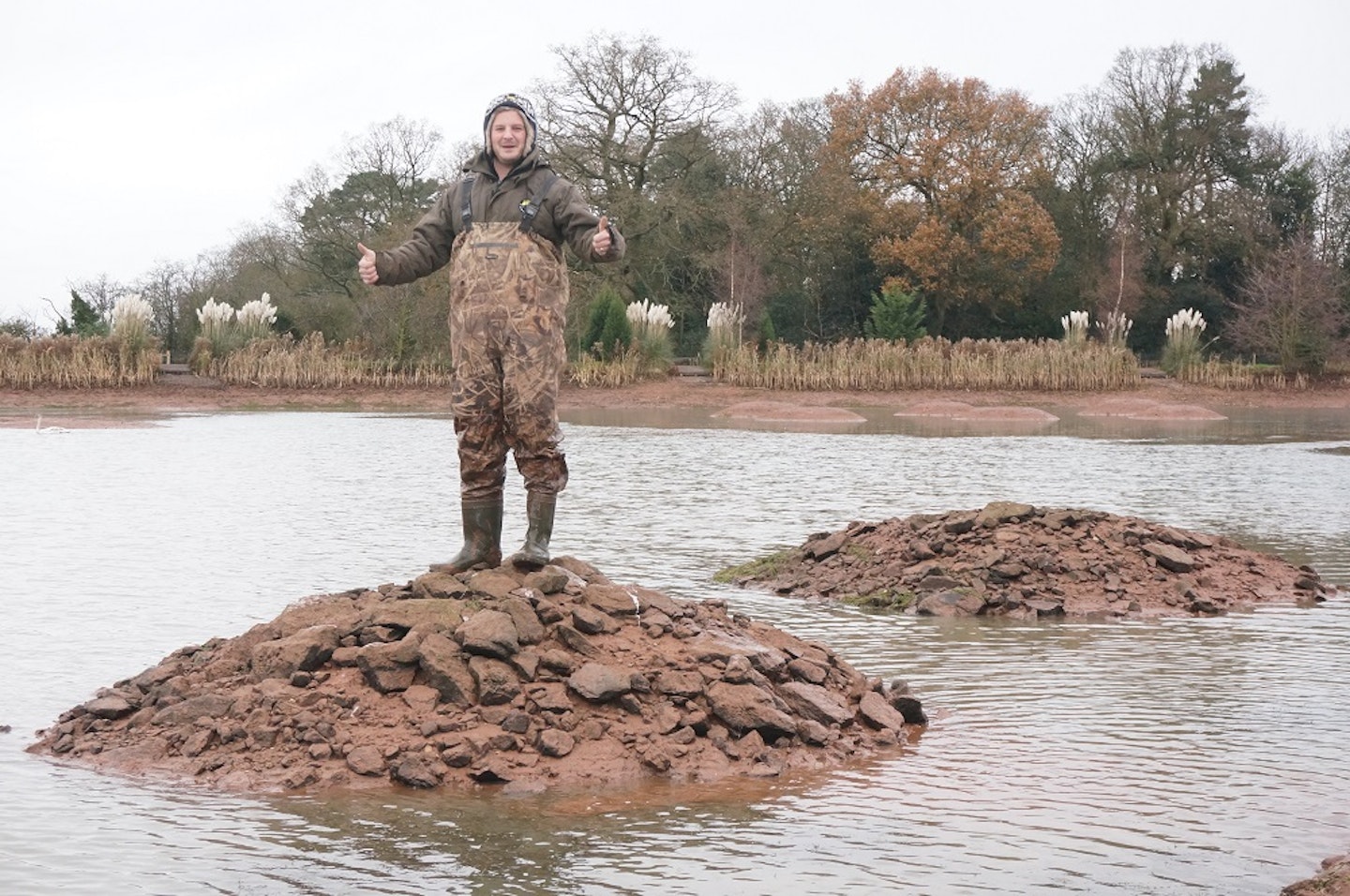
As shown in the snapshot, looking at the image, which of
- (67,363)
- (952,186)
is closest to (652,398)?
(67,363)

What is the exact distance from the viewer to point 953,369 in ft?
144

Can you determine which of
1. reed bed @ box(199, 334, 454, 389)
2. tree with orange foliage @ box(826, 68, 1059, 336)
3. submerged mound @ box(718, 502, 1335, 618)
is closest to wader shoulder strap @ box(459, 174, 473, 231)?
submerged mound @ box(718, 502, 1335, 618)

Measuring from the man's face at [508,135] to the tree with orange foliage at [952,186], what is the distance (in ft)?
155

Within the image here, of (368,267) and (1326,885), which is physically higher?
(368,267)

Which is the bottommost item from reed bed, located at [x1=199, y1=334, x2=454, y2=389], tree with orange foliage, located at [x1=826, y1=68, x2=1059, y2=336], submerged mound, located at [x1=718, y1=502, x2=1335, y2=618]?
submerged mound, located at [x1=718, y1=502, x2=1335, y2=618]

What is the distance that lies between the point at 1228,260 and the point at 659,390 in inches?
926

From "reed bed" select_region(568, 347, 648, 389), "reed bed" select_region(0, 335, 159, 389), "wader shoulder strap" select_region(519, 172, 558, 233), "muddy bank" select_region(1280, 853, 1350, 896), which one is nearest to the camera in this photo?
"muddy bank" select_region(1280, 853, 1350, 896)

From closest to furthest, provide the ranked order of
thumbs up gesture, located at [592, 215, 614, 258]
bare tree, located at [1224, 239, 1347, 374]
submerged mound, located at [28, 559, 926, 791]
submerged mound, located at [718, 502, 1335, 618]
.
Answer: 1. submerged mound, located at [28, 559, 926, 791]
2. thumbs up gesture, located at [592, 215, 614, 258]
3. submerged mound, located at [718, 502, 1335, 618]
4. bare tree, located at [1224, 239, 1347, 374]

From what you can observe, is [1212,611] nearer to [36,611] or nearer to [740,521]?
[740,521]

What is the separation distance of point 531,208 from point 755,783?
2779mm

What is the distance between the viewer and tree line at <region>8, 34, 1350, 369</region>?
52.3 meters

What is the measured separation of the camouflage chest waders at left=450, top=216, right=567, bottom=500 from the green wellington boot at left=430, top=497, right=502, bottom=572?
0.71ft

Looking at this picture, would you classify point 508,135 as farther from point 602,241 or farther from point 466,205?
point 602,241

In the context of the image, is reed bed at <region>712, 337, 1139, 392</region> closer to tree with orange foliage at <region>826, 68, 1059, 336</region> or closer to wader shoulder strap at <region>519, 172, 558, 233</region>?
tree with orange foliage at <region>826, 68, 1059, 336</region>
